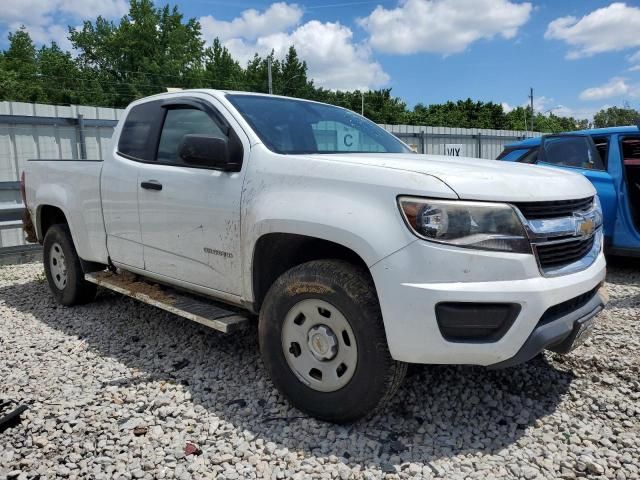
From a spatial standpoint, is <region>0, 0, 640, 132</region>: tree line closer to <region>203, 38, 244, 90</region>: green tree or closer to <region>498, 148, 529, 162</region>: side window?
<region>203, 38, 244, 90</region>: green tree

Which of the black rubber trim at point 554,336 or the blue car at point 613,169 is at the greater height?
the blue car at point 613,169

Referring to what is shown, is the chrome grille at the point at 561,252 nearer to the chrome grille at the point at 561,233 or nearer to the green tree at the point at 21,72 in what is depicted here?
the chrome grille at the point at 561,233

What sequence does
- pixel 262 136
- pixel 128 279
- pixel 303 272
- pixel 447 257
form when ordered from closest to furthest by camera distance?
pixel 447 257
pixel 303 272
pixel 262 136
pixel 128 279

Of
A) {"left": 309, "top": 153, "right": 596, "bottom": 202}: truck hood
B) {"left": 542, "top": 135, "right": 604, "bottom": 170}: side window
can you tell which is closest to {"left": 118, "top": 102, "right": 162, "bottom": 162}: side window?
{"left": 309, "top": 153, "right": 596, "bottom": 202}: truck hood

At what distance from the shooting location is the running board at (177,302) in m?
3.18

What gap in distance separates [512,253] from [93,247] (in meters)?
3.57

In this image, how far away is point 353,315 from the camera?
2520 mm

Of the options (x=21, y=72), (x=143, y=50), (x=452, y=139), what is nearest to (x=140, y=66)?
(x=143, y=50)

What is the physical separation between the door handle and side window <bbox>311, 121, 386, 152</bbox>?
3.75 feet

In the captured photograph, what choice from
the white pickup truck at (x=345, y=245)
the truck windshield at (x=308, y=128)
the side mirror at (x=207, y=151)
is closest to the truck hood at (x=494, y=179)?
the white pickup truck at (x=345, y=245)

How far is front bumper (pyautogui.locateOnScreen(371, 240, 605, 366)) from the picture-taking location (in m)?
2.29

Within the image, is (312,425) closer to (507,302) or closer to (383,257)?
(383,257)

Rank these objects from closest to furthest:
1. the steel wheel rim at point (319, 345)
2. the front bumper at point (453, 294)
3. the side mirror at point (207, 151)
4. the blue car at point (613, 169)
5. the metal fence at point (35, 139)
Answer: the front bumper at point (453, 294), the steel wheel rim at point (319, 345), the side mirror at point (207, 151), the blue car at point (613, 169), the metal fence at point (35, 139)

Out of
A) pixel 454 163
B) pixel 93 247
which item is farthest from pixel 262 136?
pixel 93 247
